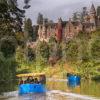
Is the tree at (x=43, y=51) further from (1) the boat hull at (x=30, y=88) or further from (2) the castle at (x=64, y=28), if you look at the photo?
(1) the boat hull at (x=30, y=88)

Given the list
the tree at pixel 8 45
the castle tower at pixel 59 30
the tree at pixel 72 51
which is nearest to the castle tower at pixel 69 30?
the castle tower at pixel 59 30

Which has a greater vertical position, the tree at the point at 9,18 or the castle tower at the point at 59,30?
the castle tower at the point at 59,30

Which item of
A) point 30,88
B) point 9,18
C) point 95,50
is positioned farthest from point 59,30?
point 30,88

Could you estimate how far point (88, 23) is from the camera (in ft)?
631

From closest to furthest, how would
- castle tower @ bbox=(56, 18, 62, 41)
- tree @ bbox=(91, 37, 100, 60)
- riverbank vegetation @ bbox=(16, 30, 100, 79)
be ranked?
riverbank vegetation @ bbox=(16, 30, 100, 79) < tree @ bbox=(91, 37, 100, 60) < castle tower @ bbox=(56, 18, 62, 41)

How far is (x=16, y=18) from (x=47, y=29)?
101328 mm

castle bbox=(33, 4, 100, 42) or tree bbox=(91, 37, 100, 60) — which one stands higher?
castle bbox=(33, 4, 100, 42)

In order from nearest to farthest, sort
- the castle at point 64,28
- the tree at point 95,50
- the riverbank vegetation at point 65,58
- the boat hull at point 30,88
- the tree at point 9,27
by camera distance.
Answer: the boat hull at point 30,88, the tree at point 9,27, the riverbank vegetation at point 65,58, the tree at point 95,50, the castle at point 64,28

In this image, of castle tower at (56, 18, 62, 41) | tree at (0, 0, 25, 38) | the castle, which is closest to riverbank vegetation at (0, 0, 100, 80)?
tree at (0, 0, 25, 38)

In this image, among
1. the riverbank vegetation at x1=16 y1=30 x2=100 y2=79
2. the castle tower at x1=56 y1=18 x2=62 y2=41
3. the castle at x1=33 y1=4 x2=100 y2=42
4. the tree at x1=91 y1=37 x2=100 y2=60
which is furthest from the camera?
the castle at x1=33 y1=4 x2=100 y2=42

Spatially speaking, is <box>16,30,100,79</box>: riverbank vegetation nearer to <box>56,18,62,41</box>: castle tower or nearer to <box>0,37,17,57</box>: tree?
<box>0,37,17,57</box>: tree

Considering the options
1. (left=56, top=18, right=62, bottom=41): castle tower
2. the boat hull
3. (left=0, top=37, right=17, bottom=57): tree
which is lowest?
the boat hull

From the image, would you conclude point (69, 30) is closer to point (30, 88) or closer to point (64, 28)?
point (64, 28)

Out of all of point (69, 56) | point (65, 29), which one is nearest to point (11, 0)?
point (69, 56)
